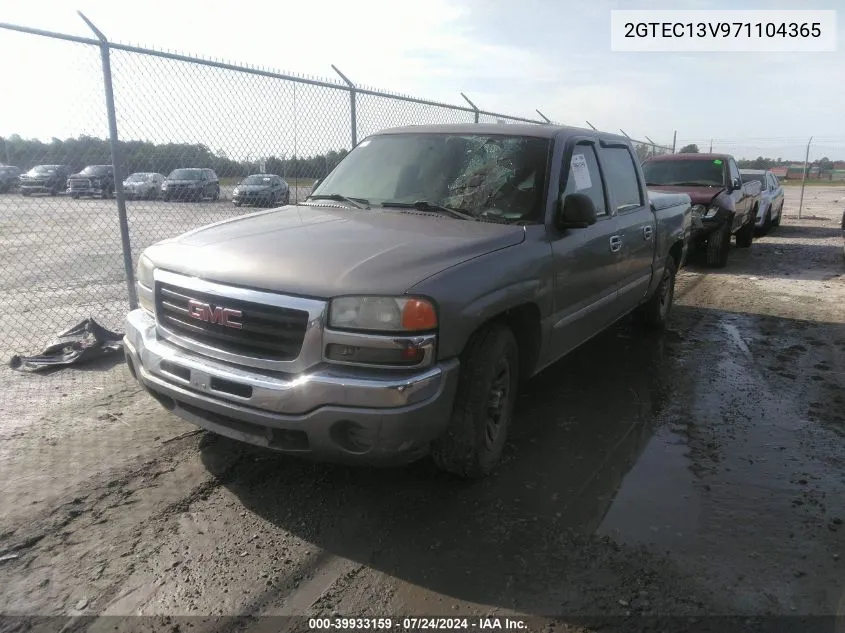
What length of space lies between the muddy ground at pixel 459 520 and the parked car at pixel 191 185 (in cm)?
232

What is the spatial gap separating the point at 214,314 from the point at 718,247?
31.9ft

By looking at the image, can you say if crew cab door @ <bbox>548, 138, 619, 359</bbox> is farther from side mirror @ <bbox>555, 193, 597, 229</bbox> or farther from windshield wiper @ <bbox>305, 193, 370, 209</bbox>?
windshield wiper @ <bbox>305, 193, 370, 209</bbox>

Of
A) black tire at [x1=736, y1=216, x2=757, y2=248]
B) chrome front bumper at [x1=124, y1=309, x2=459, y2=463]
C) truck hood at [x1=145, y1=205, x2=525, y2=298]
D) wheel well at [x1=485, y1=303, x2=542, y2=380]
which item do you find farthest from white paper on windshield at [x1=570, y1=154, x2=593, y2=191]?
black tire at [x1=736, y1=216, x2=757, y2=248]

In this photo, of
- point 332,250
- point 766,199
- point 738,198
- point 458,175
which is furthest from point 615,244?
point 766,199

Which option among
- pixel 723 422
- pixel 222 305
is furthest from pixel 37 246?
pixel 723 422

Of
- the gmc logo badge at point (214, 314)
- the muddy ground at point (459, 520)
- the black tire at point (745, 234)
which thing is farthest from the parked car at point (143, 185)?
the black tire at point (745, 234)

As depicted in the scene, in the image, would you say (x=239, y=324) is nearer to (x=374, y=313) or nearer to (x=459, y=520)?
(x=374, y=313)

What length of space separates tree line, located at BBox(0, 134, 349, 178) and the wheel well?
3493mm

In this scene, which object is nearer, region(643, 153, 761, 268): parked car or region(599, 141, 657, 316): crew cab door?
region(599, 141, 657, 316): crew cab door

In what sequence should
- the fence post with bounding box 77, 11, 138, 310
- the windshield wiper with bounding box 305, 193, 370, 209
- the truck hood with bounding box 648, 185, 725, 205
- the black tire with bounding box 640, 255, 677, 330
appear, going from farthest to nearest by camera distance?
the truck hood with bounding box 648, 185, 725, 205, the black tire with bounding box 640, 255, 677, 330, the fence post with bounding box 77, 11, 138, 310, the windshield wiper with bounding box 305, 193, 370, 209

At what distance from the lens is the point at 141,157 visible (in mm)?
5301

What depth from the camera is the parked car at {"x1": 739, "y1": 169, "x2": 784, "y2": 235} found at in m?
14.4

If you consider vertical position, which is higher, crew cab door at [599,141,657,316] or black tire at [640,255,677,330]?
crew cab door at [599,141,657,316]

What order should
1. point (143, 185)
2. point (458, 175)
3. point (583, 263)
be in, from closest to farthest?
point (458, 175) < point (583, 263) < point (143, 185)
